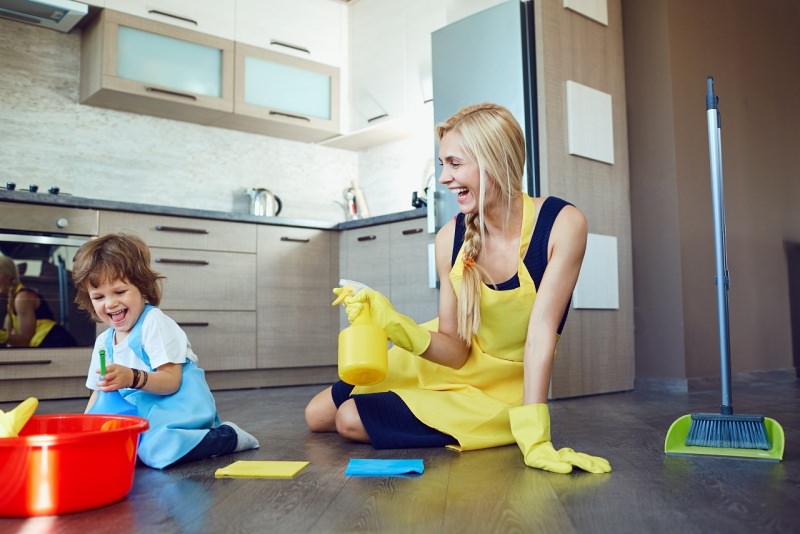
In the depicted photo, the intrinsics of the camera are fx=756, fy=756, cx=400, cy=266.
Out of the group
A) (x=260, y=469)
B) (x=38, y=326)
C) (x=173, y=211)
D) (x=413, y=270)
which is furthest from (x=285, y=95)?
(x=260, y=469)

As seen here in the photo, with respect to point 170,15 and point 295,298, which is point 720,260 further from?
point 170,15

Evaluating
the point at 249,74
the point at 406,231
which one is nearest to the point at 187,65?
the point at 249,74

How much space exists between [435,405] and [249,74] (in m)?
2.89

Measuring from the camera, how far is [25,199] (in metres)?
3.14

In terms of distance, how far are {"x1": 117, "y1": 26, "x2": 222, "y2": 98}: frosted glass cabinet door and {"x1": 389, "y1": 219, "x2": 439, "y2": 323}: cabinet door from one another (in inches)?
51.5

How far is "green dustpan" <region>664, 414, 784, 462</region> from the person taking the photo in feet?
5.44

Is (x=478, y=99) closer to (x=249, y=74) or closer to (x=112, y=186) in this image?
(x=249, y=74)

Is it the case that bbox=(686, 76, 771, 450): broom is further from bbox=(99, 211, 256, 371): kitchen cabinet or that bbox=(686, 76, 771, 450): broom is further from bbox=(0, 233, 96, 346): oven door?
bbox=(0, 233, 96, 346): oven door

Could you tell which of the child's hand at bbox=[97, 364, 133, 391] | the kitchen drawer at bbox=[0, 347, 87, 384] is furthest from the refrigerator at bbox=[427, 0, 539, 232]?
the child's hand at bbox=[97, 364, 133, 391]

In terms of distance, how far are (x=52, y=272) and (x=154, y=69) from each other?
4.11 feet

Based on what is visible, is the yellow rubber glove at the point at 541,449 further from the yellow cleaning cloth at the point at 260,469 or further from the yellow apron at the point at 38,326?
the yellow apron at the point at 38,326

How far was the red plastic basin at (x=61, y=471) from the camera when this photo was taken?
1.19 meters

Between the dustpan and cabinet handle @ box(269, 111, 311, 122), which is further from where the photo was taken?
cabinet handle @ box(269, 111, 311, 122)

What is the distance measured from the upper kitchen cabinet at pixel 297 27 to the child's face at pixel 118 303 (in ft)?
9.04
